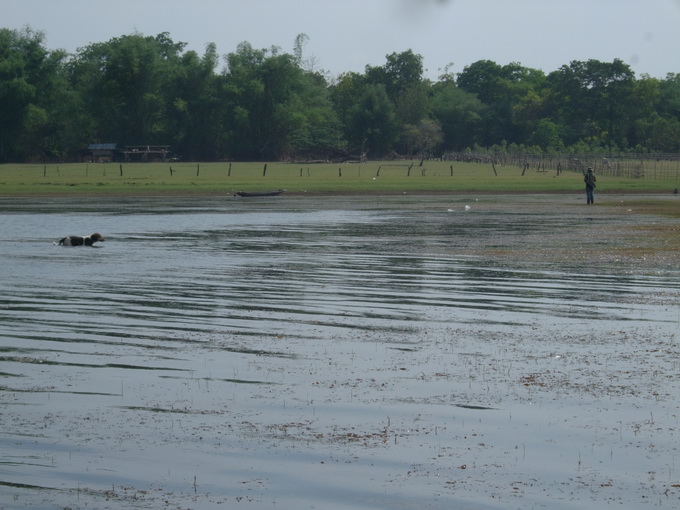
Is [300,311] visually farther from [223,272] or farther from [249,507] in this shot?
[249,507]

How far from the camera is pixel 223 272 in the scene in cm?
2347

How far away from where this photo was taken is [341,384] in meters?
11.5

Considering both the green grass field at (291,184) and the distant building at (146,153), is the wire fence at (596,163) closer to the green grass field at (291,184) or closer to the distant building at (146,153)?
the green grass field at (291,184)

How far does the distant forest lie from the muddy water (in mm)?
111043

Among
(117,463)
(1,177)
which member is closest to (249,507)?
(117,463)

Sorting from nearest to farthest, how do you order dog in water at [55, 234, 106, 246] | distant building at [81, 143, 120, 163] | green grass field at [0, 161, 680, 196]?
dog in water at [55, 234, 106, 246] < green grass field at [0, 161, 680, 196] < distant building at [81, 143, 120, 163]

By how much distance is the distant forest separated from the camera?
136 m

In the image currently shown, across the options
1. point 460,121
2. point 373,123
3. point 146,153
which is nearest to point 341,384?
point 146,153

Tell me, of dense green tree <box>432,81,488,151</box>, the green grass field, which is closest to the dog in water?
the green grass field

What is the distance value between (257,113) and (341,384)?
130 m

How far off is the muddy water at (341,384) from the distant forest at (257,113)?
111043mm

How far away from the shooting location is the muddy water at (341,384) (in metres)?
8.15

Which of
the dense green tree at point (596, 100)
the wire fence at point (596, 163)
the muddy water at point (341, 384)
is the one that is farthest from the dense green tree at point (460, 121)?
the muddy water at point (341, 384)

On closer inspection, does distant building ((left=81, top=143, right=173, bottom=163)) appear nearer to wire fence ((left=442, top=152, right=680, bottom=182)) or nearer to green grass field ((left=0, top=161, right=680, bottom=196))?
green grass field ((left=0, top=161, right=680, bottom=196))
